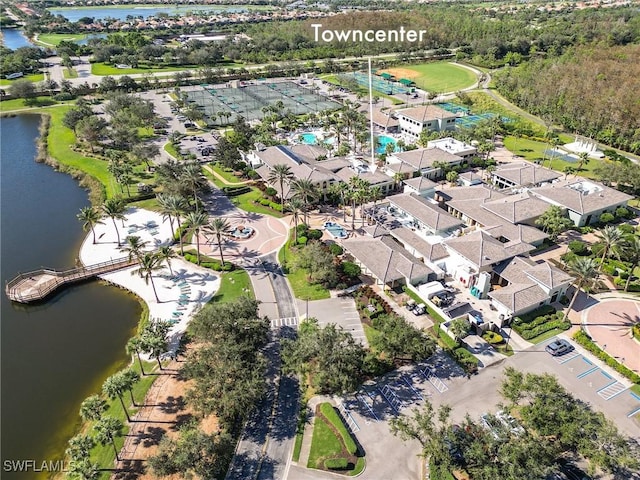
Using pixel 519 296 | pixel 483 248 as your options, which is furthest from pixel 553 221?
pixel 519 296

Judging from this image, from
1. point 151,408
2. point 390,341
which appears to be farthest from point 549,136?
point 151,408

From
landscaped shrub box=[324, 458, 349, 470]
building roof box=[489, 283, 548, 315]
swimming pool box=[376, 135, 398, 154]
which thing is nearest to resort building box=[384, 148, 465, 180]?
swimming pool box=[376, 135, 398, 154]

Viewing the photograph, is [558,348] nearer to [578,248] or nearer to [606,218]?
[578,248]

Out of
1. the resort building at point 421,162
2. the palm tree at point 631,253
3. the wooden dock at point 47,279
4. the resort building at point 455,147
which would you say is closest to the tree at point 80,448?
the wooden dock at point 47,279

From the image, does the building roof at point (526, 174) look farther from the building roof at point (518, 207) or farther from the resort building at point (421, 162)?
the building roof at point (518, 207)

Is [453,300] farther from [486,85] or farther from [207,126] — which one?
[486,85]

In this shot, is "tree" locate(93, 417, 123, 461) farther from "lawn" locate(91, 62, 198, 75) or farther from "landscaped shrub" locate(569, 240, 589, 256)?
"lawn" locate(91, 62, 198, 75)

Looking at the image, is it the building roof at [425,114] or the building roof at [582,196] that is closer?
the building roof at [582,196]
